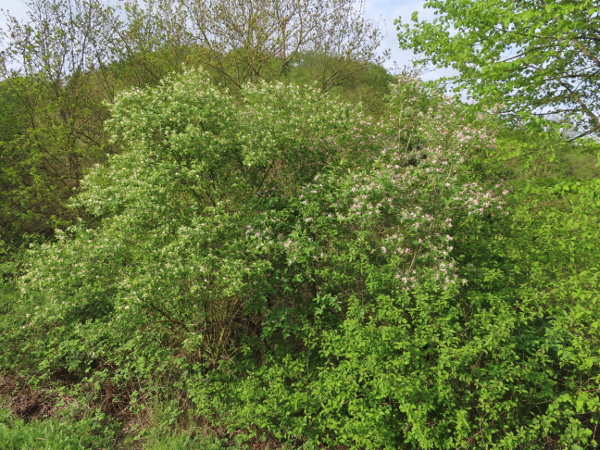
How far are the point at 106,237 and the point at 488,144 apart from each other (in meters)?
5.57

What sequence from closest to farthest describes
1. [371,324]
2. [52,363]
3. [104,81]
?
[371,324]
[52,363]
[104,81]

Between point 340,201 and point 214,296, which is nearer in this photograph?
point 214,296

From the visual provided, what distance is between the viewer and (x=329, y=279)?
15.5ft

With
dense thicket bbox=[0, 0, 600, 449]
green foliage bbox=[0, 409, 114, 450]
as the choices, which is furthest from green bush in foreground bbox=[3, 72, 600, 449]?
green foliage bbox=[0, 409, 114, 450]

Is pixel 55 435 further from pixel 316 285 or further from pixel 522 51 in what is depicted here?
pixel 522 51

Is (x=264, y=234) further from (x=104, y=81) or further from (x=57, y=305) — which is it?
(x=104, y=81)

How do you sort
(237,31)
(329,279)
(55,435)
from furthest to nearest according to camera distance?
(237,31) < (329,279) < (55,435)

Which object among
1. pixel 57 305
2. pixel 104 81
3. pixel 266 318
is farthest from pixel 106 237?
pixel 104 81

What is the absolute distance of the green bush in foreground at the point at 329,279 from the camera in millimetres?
3861

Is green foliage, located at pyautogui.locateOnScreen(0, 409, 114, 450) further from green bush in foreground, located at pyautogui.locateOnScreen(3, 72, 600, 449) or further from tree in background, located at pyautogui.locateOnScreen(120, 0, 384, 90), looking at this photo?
tree in background, located at pyautogui.locateOnScreen(120, 0, 384, 90)

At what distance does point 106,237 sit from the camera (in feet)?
14.6

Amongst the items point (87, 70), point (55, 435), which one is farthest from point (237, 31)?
point (55, 435)

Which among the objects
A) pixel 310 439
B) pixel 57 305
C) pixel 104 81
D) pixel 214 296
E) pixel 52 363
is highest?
pixel 104 81

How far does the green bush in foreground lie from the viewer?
386 centimetres
